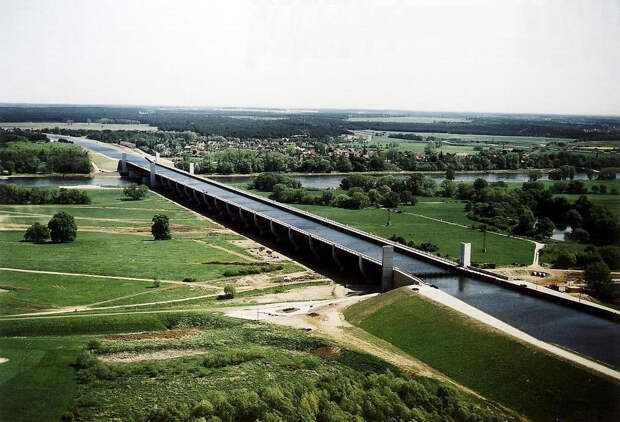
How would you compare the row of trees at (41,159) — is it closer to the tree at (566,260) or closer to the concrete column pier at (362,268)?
the concrete column pier at (362,268)

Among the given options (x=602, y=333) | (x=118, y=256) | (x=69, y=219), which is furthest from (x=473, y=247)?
(x=69, y=219)

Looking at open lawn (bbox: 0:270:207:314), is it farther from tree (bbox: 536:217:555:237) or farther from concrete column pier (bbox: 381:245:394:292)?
tree (bbox: 536:217:555:237)

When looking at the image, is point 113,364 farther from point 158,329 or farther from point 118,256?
point 118,256

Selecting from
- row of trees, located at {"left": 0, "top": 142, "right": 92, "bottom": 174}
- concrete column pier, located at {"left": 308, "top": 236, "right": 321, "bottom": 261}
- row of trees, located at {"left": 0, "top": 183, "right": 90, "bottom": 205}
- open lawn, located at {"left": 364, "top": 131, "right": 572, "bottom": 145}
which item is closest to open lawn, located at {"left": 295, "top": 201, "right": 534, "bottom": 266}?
concrete column pier, located at {"left": 308, "top": 236, "right": 321, "bottom": 261}

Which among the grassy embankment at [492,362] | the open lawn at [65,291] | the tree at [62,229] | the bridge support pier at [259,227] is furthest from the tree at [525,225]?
the tree at [62,229]

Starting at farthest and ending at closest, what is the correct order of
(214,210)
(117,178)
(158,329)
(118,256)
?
(117,178) < (214,210) < (118,256) < (158,329)

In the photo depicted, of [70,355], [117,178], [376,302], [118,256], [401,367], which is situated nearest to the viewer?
[401,367]
